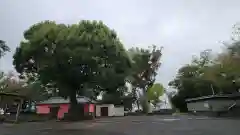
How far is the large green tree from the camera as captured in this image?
3351 cm

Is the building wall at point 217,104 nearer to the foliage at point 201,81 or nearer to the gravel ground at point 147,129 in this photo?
the foliage at point 201,81

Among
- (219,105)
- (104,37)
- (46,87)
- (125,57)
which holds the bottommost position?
(219,105)

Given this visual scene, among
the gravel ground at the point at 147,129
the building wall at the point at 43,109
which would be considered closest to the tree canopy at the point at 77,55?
the gravel ground at the point at 147,129

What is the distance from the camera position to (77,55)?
1293 inches

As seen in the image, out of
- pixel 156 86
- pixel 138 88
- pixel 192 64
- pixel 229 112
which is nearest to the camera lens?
pixel 229 112

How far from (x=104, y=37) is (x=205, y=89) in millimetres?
29061

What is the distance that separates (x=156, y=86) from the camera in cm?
8988

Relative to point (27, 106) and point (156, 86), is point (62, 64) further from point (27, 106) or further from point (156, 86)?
point (156, 86)

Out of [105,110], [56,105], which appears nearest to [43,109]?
[56,105]

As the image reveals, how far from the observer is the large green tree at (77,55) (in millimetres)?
33509

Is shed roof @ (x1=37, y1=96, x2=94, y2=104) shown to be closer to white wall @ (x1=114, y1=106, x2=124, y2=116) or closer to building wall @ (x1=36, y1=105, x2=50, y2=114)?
building wall @ (x1=36, y1=105, x2=50, y2=114)

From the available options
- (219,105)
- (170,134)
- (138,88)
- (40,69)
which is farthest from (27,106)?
(170,134)

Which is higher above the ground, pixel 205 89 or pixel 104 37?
pixel 104 37

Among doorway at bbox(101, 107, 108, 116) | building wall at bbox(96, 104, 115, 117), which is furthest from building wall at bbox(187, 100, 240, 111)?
doorway at bbox(101, 107, 108, 116)
